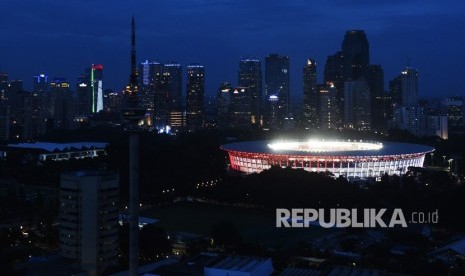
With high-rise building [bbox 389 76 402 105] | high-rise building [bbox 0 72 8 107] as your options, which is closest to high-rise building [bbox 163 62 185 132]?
high-rise building [bbox 0 72 8 107]

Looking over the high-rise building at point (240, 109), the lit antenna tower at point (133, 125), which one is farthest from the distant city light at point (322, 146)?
the high-rise building at point (240, 109)

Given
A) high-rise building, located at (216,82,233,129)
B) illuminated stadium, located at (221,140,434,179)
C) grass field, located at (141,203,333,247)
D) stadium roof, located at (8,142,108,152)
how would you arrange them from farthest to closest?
high-rise building, located at (216,82,233,129) → stadium roof, located at (8,142,108,152) → illuminated stadium, located at (221,140,434,179) → grass field, located at (141,203,333,247)

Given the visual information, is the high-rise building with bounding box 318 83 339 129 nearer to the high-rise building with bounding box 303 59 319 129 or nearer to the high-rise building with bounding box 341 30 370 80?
the high-rise building with bounding box 303 59 319 129

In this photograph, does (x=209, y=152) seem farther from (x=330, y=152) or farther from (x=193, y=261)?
(x=193, y=261)

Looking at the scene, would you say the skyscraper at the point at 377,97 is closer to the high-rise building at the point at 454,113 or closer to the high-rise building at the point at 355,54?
the high-rise building at the point at 355,54

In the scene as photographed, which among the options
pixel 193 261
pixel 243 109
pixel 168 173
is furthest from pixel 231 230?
pixel 243 109

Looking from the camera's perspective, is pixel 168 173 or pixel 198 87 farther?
pixel 198 87

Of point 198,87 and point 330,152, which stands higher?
point 198,87
